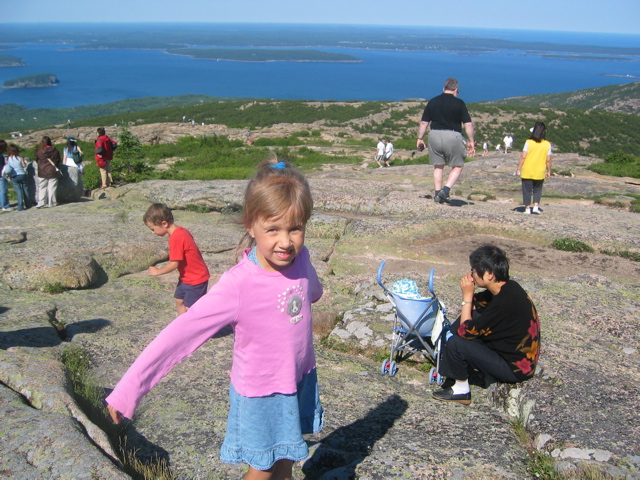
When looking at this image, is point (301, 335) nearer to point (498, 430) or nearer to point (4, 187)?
point (498, 430)

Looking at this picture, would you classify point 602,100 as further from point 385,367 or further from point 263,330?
point 263,330

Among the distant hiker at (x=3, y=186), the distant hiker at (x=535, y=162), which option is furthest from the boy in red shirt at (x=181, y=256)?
the distant hiker at (x=3, y=186)

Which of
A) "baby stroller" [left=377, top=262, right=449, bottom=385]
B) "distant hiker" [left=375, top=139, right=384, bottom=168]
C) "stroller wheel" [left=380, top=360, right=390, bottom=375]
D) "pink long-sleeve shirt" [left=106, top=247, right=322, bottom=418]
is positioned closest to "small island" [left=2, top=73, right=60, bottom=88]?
"distant hiker" [left=375, top=139, right=384, bottom=168]

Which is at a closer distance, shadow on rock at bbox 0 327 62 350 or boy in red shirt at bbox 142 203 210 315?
shadow on rock at bbox 0 327 62 350

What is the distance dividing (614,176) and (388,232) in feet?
38.0

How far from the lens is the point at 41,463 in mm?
2629

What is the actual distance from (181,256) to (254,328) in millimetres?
3175

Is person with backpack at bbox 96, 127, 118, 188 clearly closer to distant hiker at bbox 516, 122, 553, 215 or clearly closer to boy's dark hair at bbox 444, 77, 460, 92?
boy's dark hair at bbox 444, 77, 460, 92

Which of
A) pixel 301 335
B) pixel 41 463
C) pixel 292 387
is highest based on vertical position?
pixel 301 335

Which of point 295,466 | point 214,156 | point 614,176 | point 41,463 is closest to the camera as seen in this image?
point 41,463

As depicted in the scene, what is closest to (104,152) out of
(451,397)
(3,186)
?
(3,186)

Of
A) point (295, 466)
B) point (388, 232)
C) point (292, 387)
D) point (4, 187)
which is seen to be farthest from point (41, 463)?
point (4, 187)

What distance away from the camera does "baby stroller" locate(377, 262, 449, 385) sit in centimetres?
496

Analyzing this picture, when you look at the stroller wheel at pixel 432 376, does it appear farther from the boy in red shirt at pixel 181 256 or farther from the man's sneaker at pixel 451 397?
the boy in red shirt at pixel 181 256
